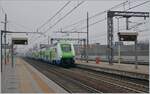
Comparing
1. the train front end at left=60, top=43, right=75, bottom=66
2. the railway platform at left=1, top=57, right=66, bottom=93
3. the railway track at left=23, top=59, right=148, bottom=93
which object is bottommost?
the railway track at left=23, top=59, right=148, bottom=93

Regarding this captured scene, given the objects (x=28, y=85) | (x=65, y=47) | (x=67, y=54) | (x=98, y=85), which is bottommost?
(x=98, y=85)

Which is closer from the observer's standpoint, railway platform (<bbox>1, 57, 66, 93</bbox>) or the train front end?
railway platform (<bbox>1, 57, 66, 93</bbox>)

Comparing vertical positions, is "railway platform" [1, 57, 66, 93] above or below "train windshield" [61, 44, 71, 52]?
below

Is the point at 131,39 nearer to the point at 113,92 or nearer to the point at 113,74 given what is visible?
the point at 113,74

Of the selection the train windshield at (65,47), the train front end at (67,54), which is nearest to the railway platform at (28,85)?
the train front end at (67,54)

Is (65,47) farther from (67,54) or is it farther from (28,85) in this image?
(28,85)

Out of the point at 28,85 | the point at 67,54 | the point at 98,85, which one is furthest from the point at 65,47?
the point at 28,85

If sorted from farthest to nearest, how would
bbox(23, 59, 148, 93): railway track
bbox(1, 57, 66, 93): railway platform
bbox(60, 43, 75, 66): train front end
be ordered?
bbox(60, 43, 75, 66): train front end < bbox(23, 59, 148, 93): railway track < bbox(1, 57, 66, 93): railway platform

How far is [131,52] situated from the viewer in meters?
56.8

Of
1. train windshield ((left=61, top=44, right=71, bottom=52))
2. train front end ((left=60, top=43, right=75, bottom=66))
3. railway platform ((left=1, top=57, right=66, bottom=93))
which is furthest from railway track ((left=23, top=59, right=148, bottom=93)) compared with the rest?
train windshield ((left=61, top=44, right=71, bottom=52))

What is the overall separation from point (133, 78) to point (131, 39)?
588 centimetres

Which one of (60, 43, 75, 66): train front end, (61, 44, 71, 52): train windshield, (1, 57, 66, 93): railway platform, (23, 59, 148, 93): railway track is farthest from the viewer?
(61, 44, 71, 52): train windshield

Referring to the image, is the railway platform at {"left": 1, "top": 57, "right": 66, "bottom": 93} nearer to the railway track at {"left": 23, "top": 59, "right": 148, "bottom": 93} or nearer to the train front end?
the railway track at {"left": 23, "top": 59, "right": 148, "bottom": 93}

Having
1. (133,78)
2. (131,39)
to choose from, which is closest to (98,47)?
(131,39)
